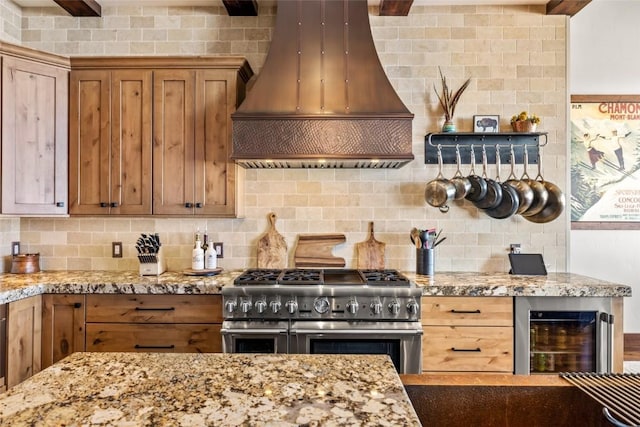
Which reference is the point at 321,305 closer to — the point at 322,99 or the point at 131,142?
the point at 322,99

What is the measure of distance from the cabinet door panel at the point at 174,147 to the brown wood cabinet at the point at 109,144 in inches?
2.8

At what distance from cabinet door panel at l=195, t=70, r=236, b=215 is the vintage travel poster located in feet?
9.41

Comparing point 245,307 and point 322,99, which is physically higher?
point 322,99

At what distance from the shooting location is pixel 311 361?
3.72ft

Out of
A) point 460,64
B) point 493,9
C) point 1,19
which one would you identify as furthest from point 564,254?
point 1,19

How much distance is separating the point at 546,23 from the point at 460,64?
723 mm

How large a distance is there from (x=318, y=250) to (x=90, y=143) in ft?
5.89

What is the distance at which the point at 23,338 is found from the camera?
241 cm

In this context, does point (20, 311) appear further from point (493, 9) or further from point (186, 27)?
point (493, 9)

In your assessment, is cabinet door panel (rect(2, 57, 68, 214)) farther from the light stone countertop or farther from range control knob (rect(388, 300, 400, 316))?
range control knob (rect(388, 300, 400, 316))

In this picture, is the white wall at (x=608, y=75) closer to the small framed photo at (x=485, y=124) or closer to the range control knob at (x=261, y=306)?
the small framed photo at (x=485, y=124)

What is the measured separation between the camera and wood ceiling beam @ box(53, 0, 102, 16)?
300 cm

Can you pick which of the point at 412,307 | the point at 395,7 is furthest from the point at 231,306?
the point at 395,7

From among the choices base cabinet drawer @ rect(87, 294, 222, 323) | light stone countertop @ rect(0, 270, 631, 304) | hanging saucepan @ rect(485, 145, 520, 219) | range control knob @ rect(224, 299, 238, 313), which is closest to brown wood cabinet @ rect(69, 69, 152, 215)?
light stone countertop @ rect(0, 270, 631, 304)
